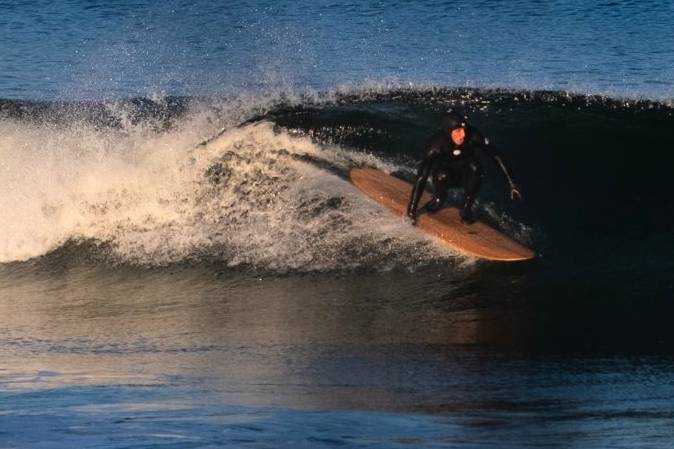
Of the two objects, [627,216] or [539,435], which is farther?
[627,216]

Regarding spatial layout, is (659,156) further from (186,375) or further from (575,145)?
(186,375)

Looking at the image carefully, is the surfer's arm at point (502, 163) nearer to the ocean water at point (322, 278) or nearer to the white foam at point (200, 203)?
the ocean water at point (322, 278)

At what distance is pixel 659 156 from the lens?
1277 centimetres

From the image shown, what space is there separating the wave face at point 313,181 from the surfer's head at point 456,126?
3.82 feet

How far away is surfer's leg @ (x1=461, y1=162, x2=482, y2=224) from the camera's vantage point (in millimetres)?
10125

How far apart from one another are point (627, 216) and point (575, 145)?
1.79m

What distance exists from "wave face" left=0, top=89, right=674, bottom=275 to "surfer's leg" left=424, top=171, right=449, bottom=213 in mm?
332

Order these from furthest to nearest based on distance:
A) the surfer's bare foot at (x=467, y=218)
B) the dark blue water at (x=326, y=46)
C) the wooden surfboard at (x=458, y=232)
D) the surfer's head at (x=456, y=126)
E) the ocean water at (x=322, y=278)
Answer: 1. the dark blue water at (x=326, y=46)
2. the surfer's bare foot at (x=467, y=218)
3. the wooden surfboard at (x=458, y=232)
4. the surfer's head at (x=456, y=126)
5. the ocean water at (x=322, y=278)

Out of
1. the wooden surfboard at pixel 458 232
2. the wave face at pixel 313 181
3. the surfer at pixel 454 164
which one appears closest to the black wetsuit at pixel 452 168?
the surfer at pixel 454 164

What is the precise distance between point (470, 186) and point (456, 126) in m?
0.66

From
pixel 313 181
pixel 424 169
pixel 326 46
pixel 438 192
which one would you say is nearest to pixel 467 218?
pixel 438 192

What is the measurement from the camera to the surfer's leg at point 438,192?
10344 mm

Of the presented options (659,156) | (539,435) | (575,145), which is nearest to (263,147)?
(575,145)

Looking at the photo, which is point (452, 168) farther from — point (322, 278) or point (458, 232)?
point (322, 278)
